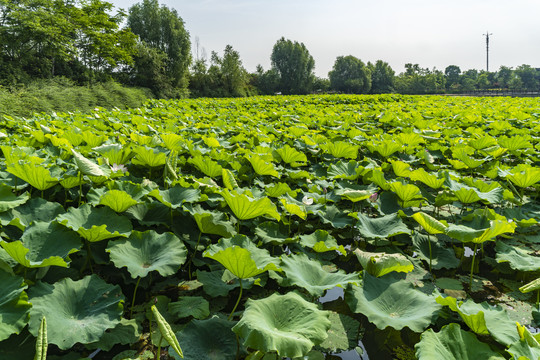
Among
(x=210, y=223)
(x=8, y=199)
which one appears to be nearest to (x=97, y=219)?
(x=8, y=199)

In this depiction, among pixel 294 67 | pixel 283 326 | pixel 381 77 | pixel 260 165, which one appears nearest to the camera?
pixel 283 326

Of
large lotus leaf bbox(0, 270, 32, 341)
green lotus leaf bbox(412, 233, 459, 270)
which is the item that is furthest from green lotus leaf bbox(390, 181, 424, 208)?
large lotus leaf bbox(0, 270, 32, 341)

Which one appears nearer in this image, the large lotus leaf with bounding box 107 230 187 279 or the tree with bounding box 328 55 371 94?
the large lotus leaf with bounding box 107 230 187 279

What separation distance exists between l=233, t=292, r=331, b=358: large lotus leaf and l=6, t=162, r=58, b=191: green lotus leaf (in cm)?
131

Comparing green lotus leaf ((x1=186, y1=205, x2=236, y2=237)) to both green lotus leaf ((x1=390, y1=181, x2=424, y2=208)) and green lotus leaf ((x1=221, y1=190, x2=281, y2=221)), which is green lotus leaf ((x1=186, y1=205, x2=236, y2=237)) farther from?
green lotus leaf ((x1=390, y1=181, x2=424, y2=208))

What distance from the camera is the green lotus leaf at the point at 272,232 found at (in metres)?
1.78

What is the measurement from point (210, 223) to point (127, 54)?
1078 inches

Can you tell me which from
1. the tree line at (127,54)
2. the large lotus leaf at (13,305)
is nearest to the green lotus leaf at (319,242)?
the large lotus leaf at (13,305)

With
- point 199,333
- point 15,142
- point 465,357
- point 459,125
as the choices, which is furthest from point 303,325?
point 459,125

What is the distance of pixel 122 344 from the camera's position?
4.10 ft

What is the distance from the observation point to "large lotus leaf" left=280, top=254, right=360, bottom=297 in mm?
1329

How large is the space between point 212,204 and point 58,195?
0.99 metres

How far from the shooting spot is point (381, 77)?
214ft

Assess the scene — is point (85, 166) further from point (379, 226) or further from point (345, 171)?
point (345, 171)
